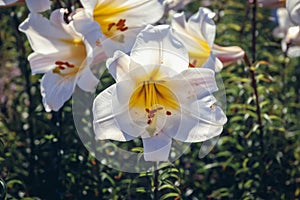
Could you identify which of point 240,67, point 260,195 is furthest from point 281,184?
point 240,67

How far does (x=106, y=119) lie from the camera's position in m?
1.80

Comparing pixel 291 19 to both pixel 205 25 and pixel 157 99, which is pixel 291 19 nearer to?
pixel 205 25

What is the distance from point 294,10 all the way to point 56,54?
0.65m

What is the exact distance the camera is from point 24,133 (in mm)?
2516

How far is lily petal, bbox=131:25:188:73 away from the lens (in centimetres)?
176

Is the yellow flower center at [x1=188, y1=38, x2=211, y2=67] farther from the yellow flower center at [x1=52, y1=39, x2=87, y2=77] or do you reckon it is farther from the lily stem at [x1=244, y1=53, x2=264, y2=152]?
the yellow flower center at [x1=52, y1=39, x2=87, y2=77]

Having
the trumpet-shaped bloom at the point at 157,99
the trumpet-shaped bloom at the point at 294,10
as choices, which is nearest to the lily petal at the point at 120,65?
the trumpet-shaped bloom at the point at 157,99

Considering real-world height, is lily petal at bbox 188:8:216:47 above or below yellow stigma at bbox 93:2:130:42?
below

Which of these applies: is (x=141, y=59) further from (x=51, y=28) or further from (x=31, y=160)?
(x=31, y=160)

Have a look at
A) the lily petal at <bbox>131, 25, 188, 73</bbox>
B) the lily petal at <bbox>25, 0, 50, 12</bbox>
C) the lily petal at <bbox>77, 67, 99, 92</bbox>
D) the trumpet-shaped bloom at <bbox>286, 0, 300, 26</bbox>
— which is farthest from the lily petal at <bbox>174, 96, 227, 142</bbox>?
the lily petal at <bbox>25, 0, 50, 12</bbox>

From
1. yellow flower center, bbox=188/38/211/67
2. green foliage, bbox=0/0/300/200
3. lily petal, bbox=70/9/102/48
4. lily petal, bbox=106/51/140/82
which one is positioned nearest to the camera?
lily petal, bbox=106/51/140/82

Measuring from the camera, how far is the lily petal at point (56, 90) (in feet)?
6.46

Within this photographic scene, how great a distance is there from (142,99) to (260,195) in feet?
2.38

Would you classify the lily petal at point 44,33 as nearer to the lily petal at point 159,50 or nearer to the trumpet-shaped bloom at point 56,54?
the trumpet-shaped bloom at point 56,54
